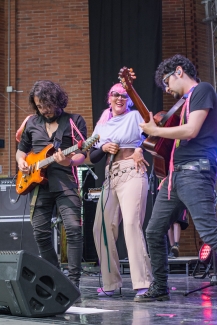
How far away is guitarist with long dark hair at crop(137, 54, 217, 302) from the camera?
3980mm

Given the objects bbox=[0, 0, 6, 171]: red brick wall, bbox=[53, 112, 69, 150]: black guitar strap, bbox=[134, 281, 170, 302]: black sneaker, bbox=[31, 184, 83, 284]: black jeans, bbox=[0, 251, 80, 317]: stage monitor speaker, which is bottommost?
Result: bbox=[134, 281, 170, 302]: black sneaker

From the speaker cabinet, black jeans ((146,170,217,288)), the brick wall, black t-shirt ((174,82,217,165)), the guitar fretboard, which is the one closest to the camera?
black jeans ((146,170,217,288))

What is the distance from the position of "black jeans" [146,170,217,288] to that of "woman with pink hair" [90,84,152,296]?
0.27 meters

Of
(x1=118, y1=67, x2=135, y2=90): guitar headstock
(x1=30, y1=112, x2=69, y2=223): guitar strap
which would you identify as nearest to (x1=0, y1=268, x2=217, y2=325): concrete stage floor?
(x1=30, y1=112, x2=69, y2=223): guitar strap

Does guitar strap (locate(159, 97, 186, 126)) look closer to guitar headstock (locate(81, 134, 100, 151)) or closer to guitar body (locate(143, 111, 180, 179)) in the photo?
guitar body (locate(143, 111, 180, 179))

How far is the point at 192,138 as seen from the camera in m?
4.07

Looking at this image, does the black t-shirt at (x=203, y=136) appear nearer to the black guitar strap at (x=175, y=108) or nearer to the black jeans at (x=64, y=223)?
the black guitar strap at (x=175, y=108)

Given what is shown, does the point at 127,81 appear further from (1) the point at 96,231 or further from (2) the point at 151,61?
(2) the point at 151,61

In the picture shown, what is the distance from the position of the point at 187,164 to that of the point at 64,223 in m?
1.20

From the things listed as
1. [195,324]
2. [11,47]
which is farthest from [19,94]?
[195,324]

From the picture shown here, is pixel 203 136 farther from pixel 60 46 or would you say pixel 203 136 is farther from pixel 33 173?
pixel 60 46

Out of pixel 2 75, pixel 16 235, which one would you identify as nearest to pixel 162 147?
pixel 16 235

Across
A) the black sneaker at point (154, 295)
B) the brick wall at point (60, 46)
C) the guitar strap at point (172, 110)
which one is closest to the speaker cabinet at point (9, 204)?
the brick wall at point (60, 46)

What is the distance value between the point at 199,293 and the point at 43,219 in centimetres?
154
